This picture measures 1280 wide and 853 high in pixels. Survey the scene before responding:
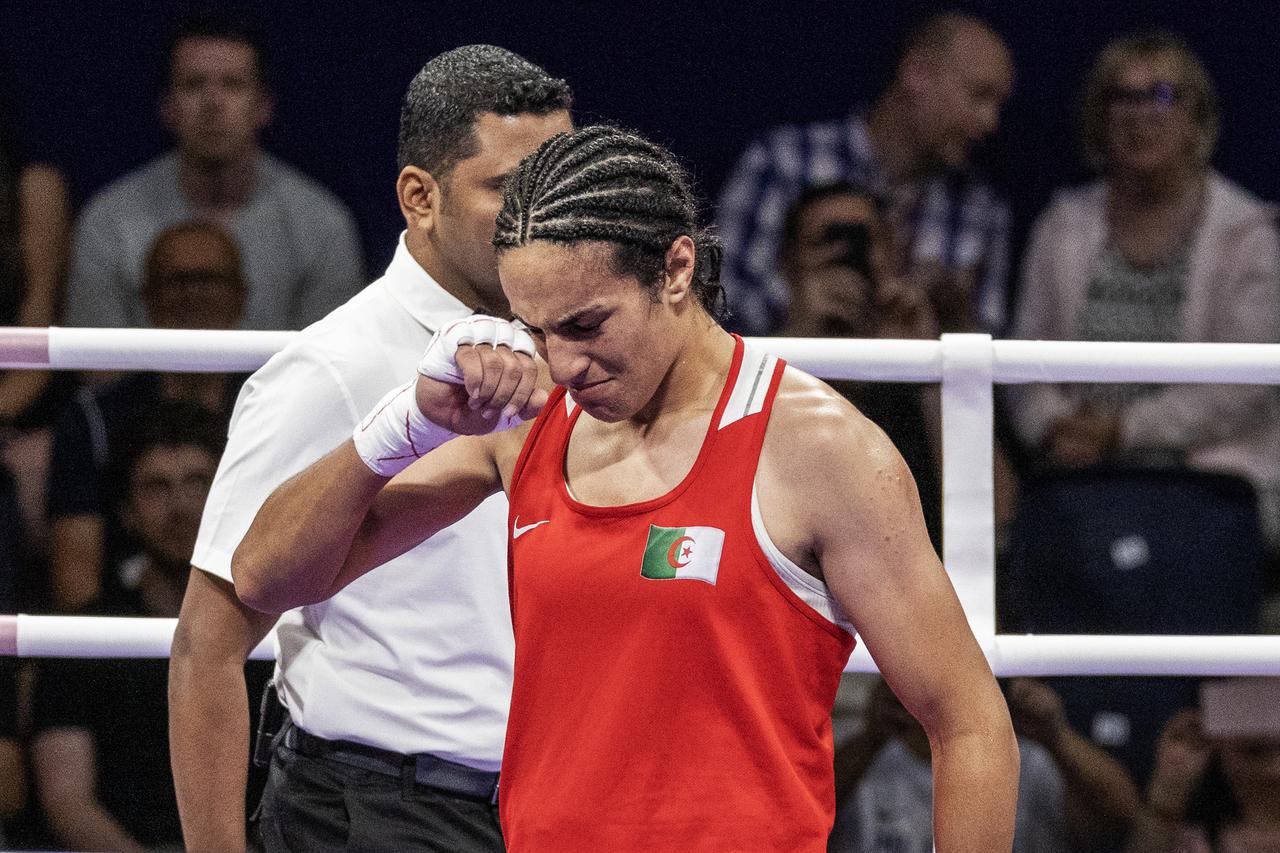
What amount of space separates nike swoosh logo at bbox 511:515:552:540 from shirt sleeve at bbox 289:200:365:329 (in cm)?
259

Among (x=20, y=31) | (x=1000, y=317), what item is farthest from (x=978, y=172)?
(x=20, y=31)

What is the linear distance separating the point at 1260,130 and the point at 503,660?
352 centimetres

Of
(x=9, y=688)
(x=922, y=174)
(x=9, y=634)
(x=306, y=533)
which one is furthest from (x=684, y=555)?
(x=922, y=174)

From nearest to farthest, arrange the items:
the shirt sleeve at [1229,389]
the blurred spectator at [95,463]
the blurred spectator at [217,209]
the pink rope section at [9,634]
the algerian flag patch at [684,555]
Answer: the algerian flag patch at [684,555] → the pink rope section at [9,634] → the blurred spectator at [95,463] → the shirt sleeve at [1229,389] → the blurred spectator at [217,209]

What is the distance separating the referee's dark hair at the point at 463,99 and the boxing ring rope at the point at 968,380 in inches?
12.5

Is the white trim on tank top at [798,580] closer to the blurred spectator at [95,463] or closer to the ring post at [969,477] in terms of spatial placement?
the ring post at [969,477]

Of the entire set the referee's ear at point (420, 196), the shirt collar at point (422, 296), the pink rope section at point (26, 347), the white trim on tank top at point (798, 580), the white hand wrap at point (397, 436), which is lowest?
the white trim on tank top at point (798, 580)

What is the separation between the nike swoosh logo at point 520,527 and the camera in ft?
5.41

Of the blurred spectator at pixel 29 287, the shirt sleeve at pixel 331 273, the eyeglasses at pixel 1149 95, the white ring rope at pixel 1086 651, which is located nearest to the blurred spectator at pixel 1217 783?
the white ring rope at pixel 1086 651

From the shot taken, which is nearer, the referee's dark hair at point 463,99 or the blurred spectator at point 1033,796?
the referee's dark hair at point 463,99

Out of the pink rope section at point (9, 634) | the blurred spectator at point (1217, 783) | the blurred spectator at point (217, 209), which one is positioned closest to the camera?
the pink rope section at point (9, 634)

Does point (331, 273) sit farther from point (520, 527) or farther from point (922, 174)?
point (520, 527)

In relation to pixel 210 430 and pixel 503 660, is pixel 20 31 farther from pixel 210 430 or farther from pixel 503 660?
pixel 503 660

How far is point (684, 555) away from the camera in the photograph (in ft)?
5.10
